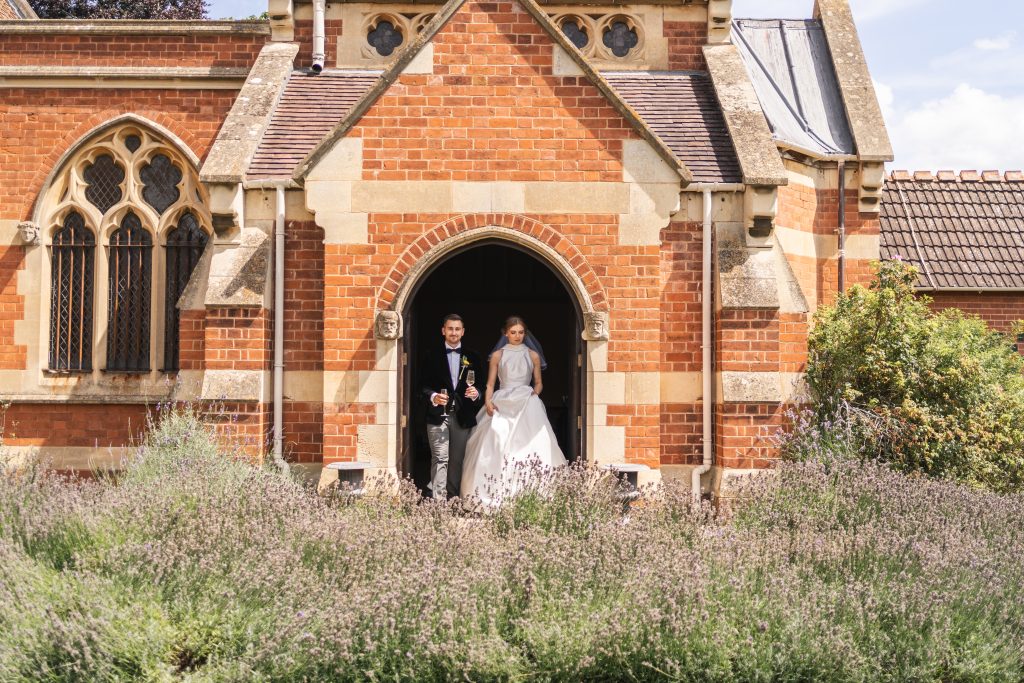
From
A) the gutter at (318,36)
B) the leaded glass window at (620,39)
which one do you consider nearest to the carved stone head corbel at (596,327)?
the leaded glass window at (620,39)

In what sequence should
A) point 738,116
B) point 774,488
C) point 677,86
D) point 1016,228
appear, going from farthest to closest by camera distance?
1. point 1016,228
2. point 677,86
3. point 738,116
4. point 774,488

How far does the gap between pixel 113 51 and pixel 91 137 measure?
121 centimetres

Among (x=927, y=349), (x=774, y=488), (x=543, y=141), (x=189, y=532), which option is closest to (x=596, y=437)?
(x=774, y=488)

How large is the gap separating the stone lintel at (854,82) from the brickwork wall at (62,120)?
27.6ft

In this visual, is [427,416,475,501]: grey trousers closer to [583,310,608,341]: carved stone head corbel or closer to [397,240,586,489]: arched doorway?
[583,310,608,341]: carved stone head corbel

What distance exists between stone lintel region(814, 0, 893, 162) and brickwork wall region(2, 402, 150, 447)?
10.1 meters

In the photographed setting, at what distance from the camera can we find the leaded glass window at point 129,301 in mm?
11203

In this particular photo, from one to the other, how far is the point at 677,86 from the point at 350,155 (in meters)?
4.37

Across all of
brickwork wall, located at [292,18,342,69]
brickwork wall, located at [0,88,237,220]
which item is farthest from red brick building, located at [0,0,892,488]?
brickwork wall, located at [0,88,237,220]

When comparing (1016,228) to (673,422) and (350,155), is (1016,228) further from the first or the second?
(350,155)

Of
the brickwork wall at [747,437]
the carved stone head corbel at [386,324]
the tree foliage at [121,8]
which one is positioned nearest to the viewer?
the carved stone head corbel at [386,324]

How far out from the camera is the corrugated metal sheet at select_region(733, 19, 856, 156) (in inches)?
462

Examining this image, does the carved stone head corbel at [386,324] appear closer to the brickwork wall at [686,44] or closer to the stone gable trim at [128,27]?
the stone gable trim at [128,27]

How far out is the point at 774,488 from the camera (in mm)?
7488
